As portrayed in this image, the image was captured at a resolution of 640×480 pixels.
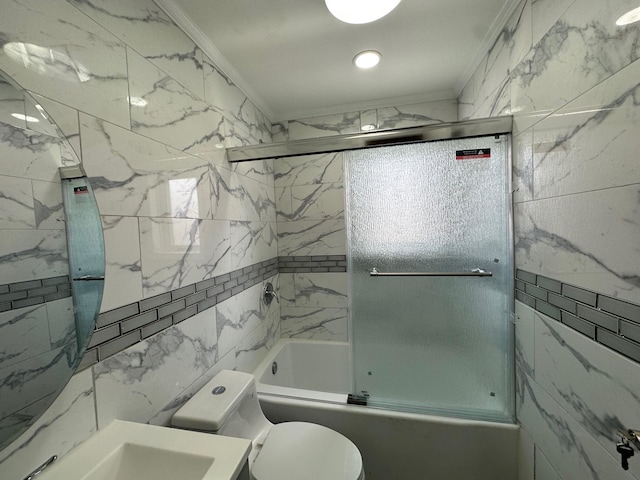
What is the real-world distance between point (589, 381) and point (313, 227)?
1.81 meters

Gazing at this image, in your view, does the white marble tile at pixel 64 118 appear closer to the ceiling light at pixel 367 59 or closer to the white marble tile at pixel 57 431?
the white marble tile at pixel 57 431

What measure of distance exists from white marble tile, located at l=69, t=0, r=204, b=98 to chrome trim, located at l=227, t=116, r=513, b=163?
517 mm

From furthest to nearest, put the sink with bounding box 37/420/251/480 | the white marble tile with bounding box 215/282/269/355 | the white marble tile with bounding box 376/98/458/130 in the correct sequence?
the white marble tile with bounding box 376/98/458/130 < the white marble tile with bounding box 215/282/269/355 < the sink with bounding box 37/420/251/480

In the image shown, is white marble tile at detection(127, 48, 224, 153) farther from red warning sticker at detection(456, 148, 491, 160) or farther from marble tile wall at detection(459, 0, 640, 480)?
marble tile wall at detection(459, 0, 640, 480)

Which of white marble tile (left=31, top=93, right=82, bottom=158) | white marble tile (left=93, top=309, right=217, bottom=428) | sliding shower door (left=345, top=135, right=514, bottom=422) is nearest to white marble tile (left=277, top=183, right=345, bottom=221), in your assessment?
sliding shower door (left=345, top=135, right=514, bottom=422)

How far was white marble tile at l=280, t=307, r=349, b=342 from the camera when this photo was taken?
2258 mm

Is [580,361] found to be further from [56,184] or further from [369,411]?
[56,184]

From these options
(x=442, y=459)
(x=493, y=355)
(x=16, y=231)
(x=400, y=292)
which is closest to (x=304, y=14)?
(x=16, y=231)

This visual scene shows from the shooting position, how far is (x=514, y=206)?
1.22 meters

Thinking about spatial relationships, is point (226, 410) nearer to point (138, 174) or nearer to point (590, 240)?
point (138, 174)

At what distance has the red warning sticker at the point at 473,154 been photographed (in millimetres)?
1257

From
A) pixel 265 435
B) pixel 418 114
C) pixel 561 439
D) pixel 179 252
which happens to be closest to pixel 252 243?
pixel 179 252

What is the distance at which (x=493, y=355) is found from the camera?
4.32 ft

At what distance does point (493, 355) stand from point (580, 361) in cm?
52
